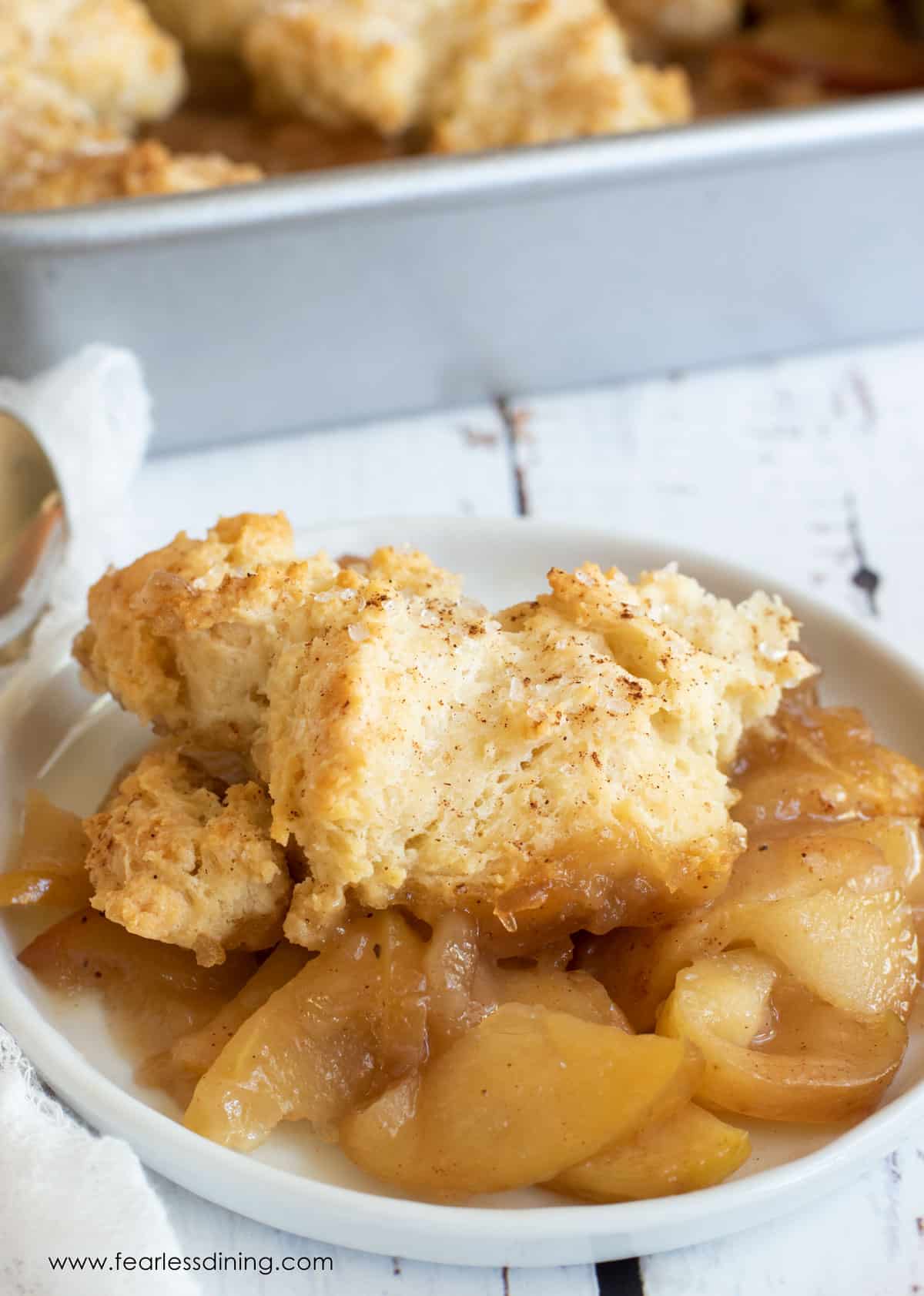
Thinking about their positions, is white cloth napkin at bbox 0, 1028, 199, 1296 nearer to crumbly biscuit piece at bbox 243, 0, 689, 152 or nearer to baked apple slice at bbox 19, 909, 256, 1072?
baked apple slice at bbox 19, 909, 256, 1072

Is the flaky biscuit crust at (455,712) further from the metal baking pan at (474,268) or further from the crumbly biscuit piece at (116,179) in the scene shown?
the crumbly biscuit piece at (116,179)

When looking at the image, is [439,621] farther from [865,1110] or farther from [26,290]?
[26,290]

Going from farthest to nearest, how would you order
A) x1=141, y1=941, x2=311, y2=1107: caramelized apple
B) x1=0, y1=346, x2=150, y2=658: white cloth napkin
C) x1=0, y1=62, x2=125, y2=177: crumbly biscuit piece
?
x1=0, y1=62, x2=125, y2=177: crumbly biscuit piece
x1=0, y1=346, x2=150, y2=658: white cloth napkin
x1=141, y1=941, x2=311, y2=1107: caramelized apple

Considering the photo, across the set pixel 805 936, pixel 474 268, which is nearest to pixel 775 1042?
pixel 805 936

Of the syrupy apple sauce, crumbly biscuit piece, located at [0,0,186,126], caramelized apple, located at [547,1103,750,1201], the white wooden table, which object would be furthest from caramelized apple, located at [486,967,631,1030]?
crumbly biscuit piece, located at [0,0,186,126]

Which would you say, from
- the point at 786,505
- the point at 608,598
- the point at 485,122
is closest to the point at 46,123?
the point at 485,122

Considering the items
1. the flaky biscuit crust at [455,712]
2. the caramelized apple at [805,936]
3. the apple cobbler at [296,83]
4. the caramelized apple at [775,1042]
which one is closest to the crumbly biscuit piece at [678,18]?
the apple cobbler at [296,83]
